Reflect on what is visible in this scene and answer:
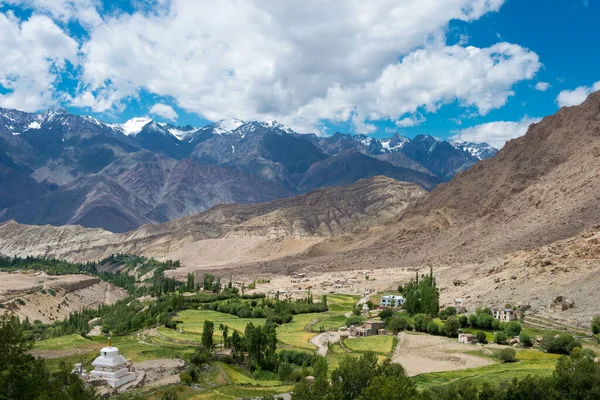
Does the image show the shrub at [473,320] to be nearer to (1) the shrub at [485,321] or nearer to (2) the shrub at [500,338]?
(1) the shrub at [485,321]

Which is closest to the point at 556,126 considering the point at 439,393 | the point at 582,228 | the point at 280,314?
the point at 582,228

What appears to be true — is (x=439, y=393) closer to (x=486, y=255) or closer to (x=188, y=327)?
(x=188, y=327)

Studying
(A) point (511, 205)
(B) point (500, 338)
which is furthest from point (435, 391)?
(A) point (511, 205)

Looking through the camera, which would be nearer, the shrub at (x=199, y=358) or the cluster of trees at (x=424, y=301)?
the shrub at (x=199, y=358)

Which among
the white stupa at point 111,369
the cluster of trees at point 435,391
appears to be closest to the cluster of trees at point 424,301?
the cluster of trees at point 435,391

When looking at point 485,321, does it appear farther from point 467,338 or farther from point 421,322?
point 421,322

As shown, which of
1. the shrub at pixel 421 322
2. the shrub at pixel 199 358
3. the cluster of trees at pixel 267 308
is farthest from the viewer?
the cluster of trees at pixel 267 308
